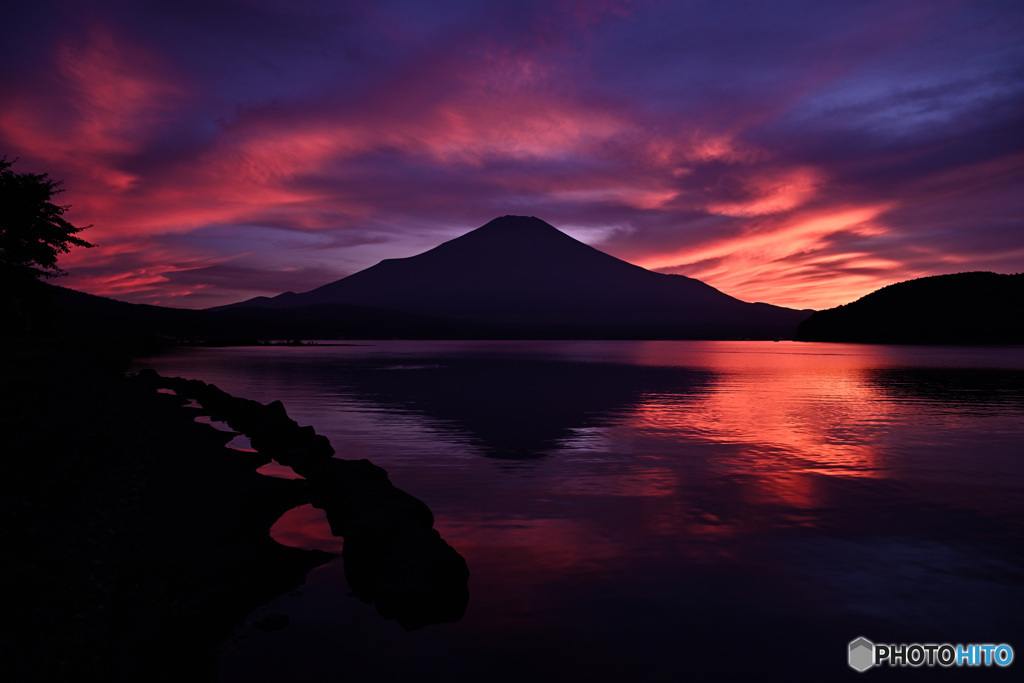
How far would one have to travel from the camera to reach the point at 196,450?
20469 mm

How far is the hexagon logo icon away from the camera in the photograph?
26.5 ft

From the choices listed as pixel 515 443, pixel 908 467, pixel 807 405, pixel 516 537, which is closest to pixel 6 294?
pixel 515 443

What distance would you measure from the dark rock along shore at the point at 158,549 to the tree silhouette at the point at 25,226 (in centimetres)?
2165

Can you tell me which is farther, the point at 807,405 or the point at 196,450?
the point at 807,405

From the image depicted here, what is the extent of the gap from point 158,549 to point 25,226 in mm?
33975

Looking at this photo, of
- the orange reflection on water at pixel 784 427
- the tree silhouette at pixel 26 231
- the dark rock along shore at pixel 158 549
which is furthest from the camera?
the tree silhouette at pixel 26 231

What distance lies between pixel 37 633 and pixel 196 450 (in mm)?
14744

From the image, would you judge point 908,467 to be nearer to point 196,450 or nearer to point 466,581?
point 466,581
